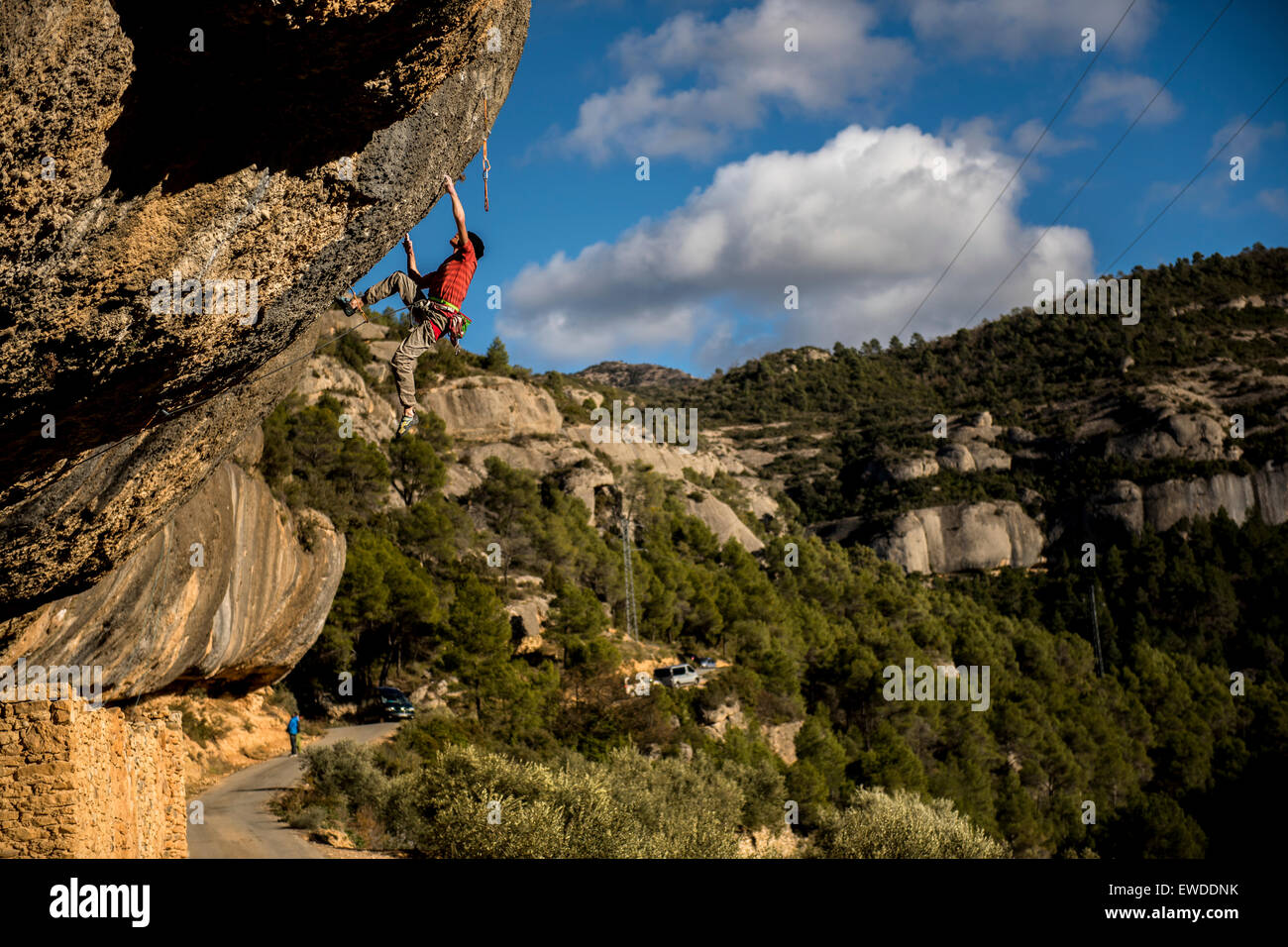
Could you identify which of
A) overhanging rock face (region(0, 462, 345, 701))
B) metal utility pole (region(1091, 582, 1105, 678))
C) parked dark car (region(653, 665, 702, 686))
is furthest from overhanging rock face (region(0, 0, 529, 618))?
metal utility pole (region(1091, 582, 1105, 678))

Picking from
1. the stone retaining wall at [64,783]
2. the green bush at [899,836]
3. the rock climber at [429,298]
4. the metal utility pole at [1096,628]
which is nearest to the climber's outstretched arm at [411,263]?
the rock climber at [429,298]

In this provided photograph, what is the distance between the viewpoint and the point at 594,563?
48781mm

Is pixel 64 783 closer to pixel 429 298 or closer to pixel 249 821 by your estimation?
pixel 429 298

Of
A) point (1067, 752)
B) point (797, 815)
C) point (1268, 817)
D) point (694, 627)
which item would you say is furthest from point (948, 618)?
point (797, 815)

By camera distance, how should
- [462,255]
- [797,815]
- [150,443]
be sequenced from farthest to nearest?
[797,815] → [150,443] → [462,255]

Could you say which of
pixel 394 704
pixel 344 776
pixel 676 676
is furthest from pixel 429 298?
pixel 676 676

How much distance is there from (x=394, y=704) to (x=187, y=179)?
27.3m

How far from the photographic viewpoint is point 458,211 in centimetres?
653

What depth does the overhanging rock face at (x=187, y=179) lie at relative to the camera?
4.10m

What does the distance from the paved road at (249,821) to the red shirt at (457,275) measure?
11263 millimetres

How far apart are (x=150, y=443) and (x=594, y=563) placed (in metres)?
41.8

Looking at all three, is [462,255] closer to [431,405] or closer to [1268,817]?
[431,405]

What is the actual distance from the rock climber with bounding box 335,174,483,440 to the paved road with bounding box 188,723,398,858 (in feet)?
34.8
